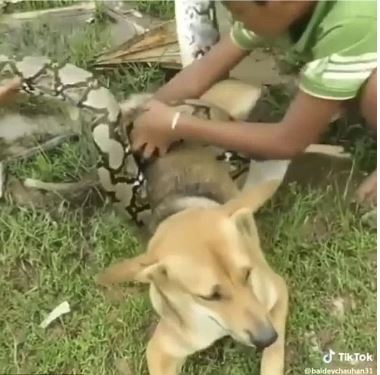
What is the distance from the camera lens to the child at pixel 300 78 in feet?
3.41

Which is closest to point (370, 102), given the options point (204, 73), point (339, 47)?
point (339, 47)

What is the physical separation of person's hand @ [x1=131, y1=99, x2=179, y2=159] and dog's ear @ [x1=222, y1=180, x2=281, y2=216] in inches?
3.6

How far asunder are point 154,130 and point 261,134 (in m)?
0.11

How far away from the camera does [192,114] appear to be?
1.08 m

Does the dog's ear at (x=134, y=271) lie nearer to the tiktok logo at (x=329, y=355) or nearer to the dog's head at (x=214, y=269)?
the dog's head at (x=214, y=269)

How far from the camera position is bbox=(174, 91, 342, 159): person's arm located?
1.07 meters

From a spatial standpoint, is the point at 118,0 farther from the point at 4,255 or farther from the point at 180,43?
the point at 4,255

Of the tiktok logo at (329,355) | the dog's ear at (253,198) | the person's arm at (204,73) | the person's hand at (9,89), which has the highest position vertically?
the person's arm at (204,73)

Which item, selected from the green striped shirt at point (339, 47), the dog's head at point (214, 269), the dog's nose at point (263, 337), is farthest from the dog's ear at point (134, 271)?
the green striped shirt at point (339, 47)

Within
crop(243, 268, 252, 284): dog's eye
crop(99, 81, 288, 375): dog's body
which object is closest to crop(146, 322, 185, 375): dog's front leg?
crop(99, 81, 288, 375): dog's body

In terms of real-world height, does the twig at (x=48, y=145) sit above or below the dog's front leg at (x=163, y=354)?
above

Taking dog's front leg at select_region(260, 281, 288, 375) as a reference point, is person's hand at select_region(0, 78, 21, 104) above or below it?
above

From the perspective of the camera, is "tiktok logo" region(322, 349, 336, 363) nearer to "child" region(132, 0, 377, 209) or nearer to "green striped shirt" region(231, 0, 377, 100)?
"child" region(132, 0, 377, 209)

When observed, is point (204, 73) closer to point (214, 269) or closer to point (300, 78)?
point (300, 78)
